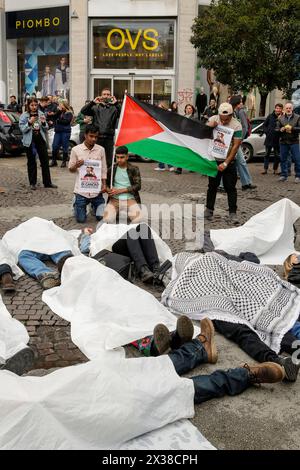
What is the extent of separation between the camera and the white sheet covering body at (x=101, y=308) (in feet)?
13.2

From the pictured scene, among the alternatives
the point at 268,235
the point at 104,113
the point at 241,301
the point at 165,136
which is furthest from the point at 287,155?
the point at 241,301

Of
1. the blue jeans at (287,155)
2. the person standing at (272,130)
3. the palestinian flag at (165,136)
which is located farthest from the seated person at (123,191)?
the person standing at (272,130)

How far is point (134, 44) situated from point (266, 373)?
878 inches

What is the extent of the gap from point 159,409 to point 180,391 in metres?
0.22

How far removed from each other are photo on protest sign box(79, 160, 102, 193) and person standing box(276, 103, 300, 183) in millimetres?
5776

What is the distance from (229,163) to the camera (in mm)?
8336

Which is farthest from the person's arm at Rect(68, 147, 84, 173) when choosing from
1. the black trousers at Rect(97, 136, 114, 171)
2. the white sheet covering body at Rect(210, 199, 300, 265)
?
the white sheet covering body at Rect(210, 199, 300, 265)

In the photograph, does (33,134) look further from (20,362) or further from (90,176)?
(20,362)

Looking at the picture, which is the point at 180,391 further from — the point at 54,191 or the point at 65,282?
the point at 54,191

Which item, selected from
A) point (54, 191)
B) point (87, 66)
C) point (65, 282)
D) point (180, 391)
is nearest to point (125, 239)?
point (65, 282)

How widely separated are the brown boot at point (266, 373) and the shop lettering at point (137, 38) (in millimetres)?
22113

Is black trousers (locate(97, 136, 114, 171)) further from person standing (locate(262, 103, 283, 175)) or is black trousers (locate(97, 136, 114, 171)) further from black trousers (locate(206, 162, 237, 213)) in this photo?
person standing (locate(262, 103, 283, 175))

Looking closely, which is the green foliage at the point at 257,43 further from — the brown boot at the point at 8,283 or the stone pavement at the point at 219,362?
the brown boot at the point at 8,283
